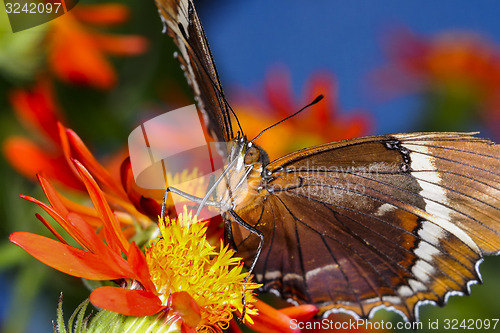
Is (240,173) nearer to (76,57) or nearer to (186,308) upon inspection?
(186,308)

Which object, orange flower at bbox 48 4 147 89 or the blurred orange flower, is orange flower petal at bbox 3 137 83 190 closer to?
orange flower at bbox 48 4 147 89

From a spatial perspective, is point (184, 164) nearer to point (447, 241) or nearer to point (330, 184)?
point (330, 184)

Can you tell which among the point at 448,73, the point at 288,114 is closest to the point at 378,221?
the point at 288,114

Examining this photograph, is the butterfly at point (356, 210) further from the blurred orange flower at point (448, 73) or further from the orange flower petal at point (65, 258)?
the blurred orange flower at point (448, 73)

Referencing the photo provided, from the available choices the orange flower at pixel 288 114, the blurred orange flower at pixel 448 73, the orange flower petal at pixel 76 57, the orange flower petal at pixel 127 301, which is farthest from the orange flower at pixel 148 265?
the blurred orange flower at pixel 448 73

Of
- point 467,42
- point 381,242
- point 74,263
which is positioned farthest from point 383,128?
point 74,263

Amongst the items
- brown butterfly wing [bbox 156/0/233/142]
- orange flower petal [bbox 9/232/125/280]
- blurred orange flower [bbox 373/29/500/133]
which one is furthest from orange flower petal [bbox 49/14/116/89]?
blurred orange flower [bbox 373/29/500/133]
